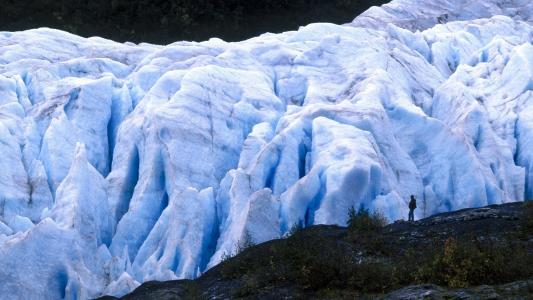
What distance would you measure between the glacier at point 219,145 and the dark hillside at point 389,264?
3645mm

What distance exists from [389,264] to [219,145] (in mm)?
8732

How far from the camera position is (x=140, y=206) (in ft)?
59.8

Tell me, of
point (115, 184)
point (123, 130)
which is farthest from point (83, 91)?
point (115, 184)

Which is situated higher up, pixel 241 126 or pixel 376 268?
pixel 376 268

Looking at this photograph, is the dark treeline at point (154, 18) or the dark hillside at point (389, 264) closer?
the dark hillside at point (389, 264)

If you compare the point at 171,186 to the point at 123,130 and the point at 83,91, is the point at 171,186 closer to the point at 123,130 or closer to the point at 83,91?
the point at 123,130

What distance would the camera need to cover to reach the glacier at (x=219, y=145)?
1730cm

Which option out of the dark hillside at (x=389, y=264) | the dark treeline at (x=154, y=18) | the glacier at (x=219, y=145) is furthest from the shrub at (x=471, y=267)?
the dark treeline at (x=154, y=18)

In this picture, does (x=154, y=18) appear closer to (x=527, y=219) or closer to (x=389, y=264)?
(x=527, y=219)

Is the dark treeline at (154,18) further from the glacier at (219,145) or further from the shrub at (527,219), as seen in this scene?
the shrub at (527,219)

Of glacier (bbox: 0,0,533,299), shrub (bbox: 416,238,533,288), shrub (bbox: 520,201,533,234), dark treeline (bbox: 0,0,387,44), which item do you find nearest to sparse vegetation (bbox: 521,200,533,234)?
shrub (bbox: 520,201,533,234)

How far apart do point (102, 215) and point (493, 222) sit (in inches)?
347

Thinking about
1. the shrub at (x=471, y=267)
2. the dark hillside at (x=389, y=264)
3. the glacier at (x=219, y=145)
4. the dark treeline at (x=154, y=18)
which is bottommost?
the dark treeline at (x=154, y=18)

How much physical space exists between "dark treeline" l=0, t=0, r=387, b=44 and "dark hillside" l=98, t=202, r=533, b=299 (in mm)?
27717
